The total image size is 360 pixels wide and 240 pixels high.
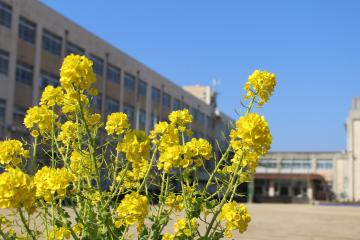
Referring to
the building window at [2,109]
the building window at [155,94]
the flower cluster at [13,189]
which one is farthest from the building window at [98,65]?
the flower cluster at [13,189]

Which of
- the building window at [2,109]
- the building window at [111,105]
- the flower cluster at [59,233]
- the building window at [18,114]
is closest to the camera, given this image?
the flower cluster at [59,233]

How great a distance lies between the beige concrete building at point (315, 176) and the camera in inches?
2751

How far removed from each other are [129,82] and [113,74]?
2.85 m

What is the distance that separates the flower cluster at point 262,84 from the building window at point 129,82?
34708 mm

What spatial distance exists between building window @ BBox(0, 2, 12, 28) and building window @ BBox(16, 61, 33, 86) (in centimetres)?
213

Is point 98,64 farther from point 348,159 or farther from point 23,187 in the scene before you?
point 348,159

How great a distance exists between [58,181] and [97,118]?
1.26 meters

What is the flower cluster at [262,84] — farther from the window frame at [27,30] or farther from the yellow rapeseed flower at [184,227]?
the window frame at [27,30]

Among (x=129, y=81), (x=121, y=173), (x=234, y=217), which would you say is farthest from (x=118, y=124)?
(x=129, y=81)

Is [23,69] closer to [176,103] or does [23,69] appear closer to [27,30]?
[27,30]

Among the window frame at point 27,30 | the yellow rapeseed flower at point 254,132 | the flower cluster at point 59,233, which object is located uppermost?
the window frame at point 27,30

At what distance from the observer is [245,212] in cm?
379

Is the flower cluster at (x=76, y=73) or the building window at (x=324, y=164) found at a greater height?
the building window at (x=324, y=164)

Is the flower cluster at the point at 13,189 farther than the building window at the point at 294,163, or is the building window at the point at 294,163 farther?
the building window at the point at 294,163
